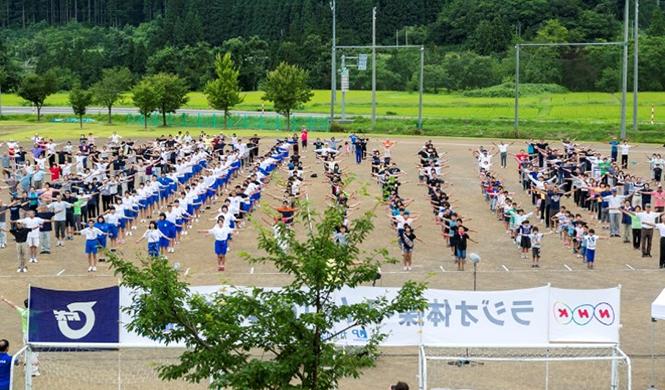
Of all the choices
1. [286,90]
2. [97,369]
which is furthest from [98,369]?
[286,90]

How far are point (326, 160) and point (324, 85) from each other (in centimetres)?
5841

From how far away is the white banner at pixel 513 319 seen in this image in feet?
49.5

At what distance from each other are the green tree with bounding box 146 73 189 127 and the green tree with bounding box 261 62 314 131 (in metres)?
5.21

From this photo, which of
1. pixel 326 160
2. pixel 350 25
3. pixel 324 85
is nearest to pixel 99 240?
pixel 326 160

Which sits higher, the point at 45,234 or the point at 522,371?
the point at 45,234

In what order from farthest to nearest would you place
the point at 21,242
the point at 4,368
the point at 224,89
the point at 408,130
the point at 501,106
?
the point at 501,106
the point at 224,89
the point at 408,130
the point at 21,242
the point at 4,368

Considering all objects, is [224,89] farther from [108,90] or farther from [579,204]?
[579,204]

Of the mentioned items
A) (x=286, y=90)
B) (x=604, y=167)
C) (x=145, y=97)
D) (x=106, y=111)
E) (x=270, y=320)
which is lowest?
(x=604, y=167)

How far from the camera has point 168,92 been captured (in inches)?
2537

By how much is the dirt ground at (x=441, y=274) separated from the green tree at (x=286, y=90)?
95.7 feet

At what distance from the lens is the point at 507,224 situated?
30.4 metres

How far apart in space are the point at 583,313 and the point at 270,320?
18.8 feet

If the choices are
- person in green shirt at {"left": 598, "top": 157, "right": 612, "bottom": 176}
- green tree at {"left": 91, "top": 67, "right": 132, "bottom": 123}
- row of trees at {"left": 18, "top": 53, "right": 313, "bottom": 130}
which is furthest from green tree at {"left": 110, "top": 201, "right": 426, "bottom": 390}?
green tree at {"left": 91, "top": 67, "right": 132, "bottom": 123}

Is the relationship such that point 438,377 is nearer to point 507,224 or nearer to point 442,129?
point 507,224
